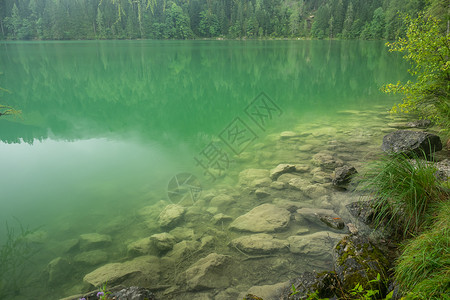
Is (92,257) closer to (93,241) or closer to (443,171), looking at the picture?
(93,241)

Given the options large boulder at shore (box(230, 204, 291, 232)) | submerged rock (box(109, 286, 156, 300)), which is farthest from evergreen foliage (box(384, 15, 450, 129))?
submerged rock (box(109, 286, 156, 300))

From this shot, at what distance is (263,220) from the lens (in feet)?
18.5

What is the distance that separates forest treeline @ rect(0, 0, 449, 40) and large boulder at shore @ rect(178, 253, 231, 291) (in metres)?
101

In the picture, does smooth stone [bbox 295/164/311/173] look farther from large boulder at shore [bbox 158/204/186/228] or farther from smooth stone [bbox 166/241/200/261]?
smooth stone [bbox 166/241/200/261]

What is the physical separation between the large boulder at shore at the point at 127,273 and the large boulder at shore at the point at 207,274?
50 cm

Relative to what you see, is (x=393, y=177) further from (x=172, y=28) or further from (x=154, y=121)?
(x=172, y=28)

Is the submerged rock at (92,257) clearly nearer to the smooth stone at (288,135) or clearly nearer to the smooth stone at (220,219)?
the smooth stone at (220,219)

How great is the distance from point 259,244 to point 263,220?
771mm

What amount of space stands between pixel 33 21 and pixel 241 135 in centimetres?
13401

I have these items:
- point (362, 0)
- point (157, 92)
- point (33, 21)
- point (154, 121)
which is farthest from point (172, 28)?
point (154, 121)

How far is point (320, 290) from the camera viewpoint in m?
3.28

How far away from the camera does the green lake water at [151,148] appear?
5.87 meters

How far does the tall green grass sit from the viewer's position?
4.06 metres

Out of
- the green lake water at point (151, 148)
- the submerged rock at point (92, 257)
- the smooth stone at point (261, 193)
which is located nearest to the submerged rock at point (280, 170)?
the green lake water at point (151, 148)
